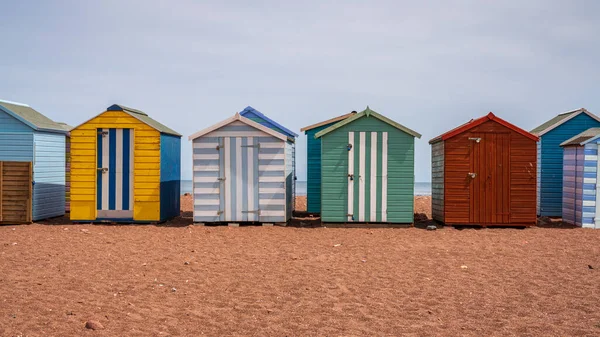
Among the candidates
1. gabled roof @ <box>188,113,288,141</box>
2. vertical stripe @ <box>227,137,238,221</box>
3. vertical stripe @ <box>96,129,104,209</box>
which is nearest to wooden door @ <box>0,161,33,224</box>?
vertical stripe @ <box>96,129,104,209</box>

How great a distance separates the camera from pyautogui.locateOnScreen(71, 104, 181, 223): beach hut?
16062 mm

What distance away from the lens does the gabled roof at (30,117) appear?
1650cm

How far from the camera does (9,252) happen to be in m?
11.6

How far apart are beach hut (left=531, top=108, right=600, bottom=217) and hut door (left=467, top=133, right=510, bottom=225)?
3.52m

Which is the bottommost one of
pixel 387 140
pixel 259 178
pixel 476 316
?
pixel 476 316

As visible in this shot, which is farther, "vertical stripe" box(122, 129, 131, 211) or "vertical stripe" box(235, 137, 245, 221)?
"vertical stripe" box(122, 129, 131, 211)

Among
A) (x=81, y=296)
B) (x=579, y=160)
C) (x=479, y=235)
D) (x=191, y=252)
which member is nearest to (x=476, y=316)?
(x=81, y=296)

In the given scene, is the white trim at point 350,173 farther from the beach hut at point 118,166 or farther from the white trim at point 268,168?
the beach hut at point 118,166

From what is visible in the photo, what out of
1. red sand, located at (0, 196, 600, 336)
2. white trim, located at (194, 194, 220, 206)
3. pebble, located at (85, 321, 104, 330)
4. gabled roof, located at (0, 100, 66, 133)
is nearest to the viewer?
pebble, located at (85, 321, 104, 330)

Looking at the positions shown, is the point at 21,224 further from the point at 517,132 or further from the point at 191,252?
the point at 517,132

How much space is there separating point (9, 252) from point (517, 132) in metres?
12.5

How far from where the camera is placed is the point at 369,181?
1557 centimetres

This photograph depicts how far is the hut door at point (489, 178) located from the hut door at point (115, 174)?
30.5 ft

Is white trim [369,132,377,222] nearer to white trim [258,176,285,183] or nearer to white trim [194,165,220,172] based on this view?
white trim [258,176,285,183]
